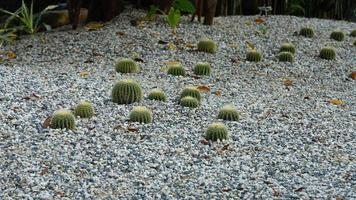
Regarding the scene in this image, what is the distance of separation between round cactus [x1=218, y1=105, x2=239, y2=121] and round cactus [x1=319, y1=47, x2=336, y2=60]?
2.80 metres

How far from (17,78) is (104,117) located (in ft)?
4.03

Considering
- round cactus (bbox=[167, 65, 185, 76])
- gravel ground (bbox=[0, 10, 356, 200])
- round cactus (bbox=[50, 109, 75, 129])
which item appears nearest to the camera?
gravel ground (bbox=[0, 10, 356, 200])

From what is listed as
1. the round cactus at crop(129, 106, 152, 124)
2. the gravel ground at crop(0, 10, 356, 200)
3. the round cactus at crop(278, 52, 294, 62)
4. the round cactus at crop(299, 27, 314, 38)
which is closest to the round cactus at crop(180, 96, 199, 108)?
the gravel ground at crop(0, 10, 356, 200)

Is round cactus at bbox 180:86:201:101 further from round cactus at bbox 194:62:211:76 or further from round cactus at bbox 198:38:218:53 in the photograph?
round cactus at bbox 198:38:218:53

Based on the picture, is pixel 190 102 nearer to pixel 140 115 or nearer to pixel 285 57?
pixel 140 115

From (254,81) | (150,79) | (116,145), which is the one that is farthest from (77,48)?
(116,145)

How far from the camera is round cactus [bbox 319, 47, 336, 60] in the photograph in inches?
296

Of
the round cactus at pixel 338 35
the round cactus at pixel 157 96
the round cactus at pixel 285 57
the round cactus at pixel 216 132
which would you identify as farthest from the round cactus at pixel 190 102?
the round cactus at pixel 338 35

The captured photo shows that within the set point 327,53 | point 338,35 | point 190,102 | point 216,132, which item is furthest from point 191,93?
point 338,35

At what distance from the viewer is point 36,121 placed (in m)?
4.71

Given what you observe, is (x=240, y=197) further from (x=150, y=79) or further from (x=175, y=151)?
(x=150, y=79)

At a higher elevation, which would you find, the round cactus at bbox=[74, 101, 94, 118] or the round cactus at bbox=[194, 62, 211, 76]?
the round cactus at bbox=[74, 101, 94, 118]

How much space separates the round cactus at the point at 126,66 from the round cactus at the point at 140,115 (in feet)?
4.83

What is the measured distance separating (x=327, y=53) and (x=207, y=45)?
1.43m
